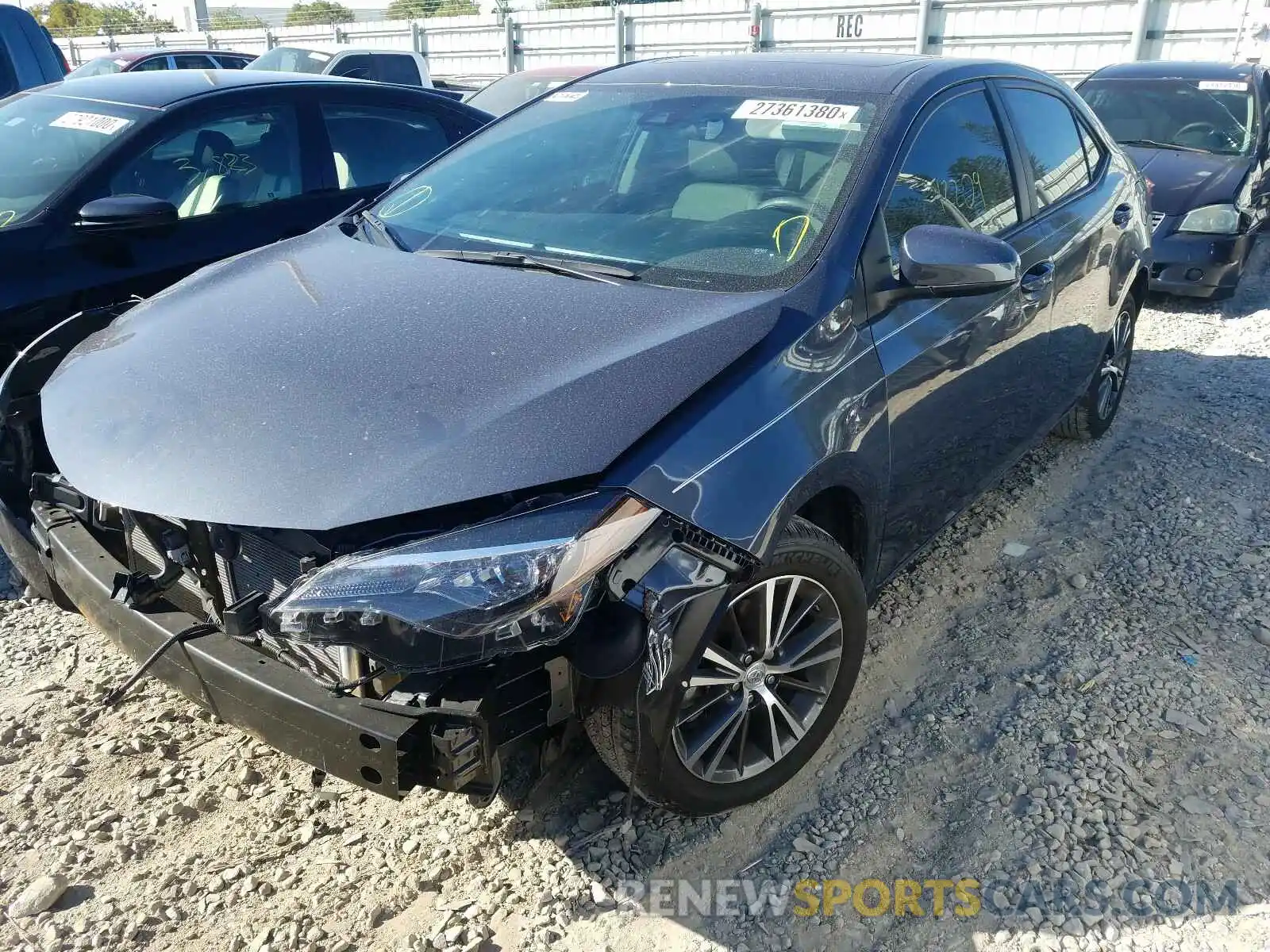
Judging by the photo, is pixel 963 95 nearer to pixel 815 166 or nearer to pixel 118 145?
pixel 815 166

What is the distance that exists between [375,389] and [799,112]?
1.64 meters

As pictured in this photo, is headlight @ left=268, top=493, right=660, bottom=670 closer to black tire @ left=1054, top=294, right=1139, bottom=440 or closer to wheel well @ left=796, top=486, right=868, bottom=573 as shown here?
wheel well @ left=796, top=486, right=868, bottom=573

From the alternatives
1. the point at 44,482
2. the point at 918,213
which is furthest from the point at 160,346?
the point at 918,213

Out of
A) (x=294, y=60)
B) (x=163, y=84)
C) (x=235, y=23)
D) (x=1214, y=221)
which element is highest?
(x=163, y=84)

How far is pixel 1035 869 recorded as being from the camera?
2391 millimetres

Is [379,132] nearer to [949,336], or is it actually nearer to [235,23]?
[949,336]

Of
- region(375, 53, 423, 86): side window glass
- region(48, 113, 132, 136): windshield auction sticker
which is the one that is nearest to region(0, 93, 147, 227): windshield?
region(48, 113, 132, 136): windshield auction sticker

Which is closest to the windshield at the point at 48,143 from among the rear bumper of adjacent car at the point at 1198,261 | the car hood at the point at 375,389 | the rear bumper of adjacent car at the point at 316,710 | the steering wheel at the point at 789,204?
the car hood at the point at 375,389

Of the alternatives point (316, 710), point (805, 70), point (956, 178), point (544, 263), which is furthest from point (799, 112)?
point (316, 710)

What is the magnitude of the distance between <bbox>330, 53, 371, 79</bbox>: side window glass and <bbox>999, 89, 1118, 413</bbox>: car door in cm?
1160

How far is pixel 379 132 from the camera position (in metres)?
5.20

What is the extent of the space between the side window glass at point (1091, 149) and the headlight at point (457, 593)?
339cm

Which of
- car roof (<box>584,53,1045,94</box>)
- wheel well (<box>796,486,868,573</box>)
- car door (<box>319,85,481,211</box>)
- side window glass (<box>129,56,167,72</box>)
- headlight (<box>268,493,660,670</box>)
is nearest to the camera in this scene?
headlight (<box>268,493,660,670</box>)

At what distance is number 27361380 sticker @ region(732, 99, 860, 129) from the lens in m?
2.90
